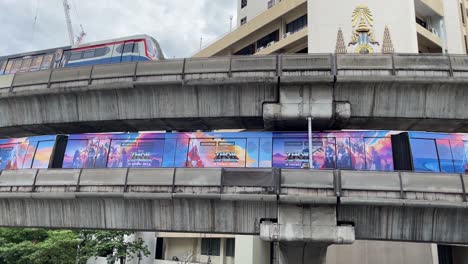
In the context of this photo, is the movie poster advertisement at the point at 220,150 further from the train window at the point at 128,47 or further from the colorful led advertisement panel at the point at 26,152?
the train window at the point at 128,47

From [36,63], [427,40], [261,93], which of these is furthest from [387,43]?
[36,63]

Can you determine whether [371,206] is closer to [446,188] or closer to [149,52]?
[446,188]

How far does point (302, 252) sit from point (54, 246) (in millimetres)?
17597

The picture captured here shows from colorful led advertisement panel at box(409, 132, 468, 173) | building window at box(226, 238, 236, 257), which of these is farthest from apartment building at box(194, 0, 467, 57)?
building window at box(226, 238, 236, 257)

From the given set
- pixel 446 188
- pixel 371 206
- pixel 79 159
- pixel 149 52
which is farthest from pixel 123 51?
pixel 446 188

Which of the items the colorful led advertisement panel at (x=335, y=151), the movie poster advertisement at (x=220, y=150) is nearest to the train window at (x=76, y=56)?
the movie poster advertisement at (x=220, y=150)

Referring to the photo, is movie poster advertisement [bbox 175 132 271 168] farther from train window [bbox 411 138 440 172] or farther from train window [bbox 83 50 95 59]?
train window [bbox 83 50 95 59]

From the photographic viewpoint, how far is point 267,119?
51.8 feet

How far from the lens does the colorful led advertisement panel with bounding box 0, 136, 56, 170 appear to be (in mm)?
17734

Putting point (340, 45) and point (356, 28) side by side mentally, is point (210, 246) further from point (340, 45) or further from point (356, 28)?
point (356, 28)

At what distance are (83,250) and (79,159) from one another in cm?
1251

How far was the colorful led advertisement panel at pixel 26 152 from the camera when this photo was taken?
17734mm

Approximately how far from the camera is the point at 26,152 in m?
18.2

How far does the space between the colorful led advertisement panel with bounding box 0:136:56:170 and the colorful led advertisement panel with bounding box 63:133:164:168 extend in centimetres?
83
